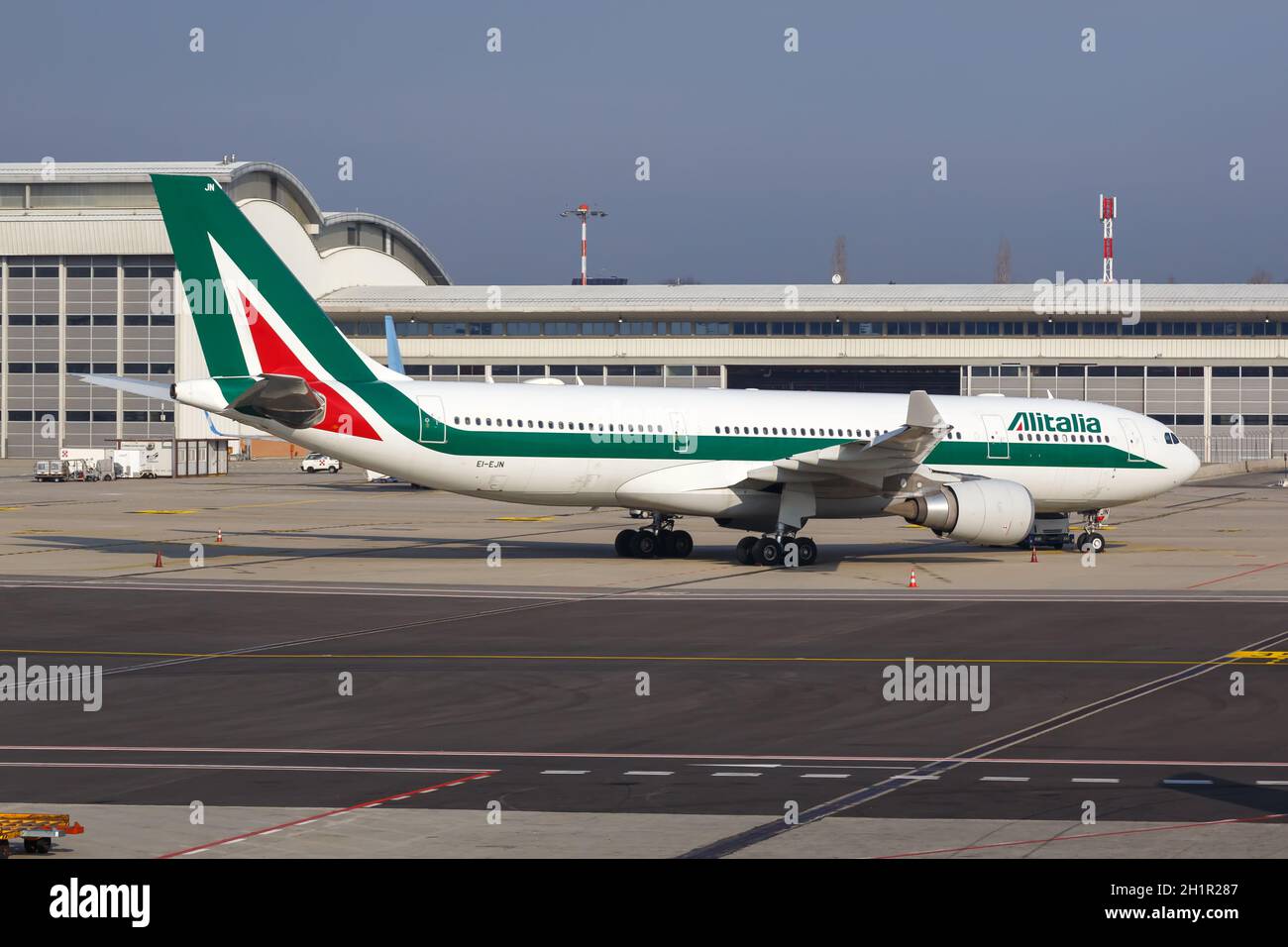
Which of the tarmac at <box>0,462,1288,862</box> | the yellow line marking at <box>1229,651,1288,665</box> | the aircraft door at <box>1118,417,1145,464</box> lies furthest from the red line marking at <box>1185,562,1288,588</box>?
the yellow line marking at <box>1229,651,1288,665</box>

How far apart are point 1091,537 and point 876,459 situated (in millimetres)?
10326

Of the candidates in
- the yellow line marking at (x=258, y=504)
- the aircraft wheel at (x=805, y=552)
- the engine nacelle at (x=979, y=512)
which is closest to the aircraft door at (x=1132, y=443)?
the engine nacelle at (x=979, y=512)

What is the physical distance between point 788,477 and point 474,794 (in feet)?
77.2

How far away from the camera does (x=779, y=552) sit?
36.3 meters

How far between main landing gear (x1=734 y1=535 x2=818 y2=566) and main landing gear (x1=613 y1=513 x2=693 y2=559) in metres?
2.49

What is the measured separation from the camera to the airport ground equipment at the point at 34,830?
10.6m

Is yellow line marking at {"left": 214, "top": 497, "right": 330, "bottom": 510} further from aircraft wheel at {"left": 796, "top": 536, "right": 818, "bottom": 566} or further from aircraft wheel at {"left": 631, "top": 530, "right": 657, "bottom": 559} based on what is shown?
aircraft wheel at {"left": 796, "top": 536, "right": 818, "bottom": 566}

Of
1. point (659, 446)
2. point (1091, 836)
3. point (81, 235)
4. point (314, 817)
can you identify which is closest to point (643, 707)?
point (314, 817)

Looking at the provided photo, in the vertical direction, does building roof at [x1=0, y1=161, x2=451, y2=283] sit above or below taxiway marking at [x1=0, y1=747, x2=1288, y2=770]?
above

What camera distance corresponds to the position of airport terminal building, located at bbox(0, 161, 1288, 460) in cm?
9762

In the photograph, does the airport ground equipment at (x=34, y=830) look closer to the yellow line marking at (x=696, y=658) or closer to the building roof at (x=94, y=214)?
the yellow line marking at (x=696, y=658)

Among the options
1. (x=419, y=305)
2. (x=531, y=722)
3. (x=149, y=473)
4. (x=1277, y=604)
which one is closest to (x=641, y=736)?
(x=531, y=722)

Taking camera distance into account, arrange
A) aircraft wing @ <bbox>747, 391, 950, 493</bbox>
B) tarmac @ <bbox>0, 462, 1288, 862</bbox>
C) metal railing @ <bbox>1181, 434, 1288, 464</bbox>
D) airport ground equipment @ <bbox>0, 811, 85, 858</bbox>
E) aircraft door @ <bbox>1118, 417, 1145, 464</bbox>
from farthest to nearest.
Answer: metal railing @ <bbox>1181, 434, 1288, 464</bbox>, aircraft door @ <bbox>1118, 417, 1145, 464</bbox>, aircraft wing @ <bbox>747, 391, 950, 493</bbox>, tarmac @ <bbox>0, 462, 1288, 862</bbox>, airport ground equipment @ <bbox>0, 811, 85, 858</bbox>

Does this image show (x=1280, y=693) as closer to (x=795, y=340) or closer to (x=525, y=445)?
(x=525, y=445)
